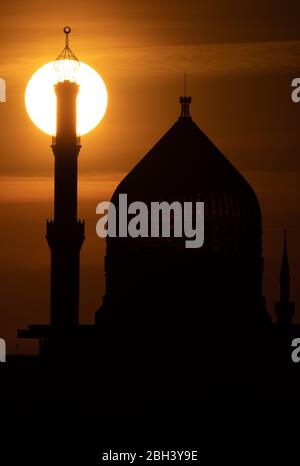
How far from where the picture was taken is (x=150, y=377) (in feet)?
156

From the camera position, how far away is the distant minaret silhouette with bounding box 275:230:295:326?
50.5 metres

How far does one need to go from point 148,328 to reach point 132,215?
11.5ft

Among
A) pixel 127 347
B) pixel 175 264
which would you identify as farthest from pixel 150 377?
pixel 175 264

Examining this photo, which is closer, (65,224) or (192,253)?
(65,224)

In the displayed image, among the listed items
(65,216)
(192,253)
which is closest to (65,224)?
(65,216)

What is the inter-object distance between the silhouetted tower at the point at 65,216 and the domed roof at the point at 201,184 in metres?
6.14

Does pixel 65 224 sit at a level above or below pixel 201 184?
below

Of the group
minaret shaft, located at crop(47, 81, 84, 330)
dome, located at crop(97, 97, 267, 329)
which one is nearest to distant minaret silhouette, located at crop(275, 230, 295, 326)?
dome, located at crop(97, 97, 267, 329)

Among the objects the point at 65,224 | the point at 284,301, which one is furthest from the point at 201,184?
A: the point at 65,224

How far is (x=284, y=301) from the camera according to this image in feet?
166

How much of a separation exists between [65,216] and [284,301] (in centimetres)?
919

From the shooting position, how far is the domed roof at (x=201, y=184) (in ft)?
167

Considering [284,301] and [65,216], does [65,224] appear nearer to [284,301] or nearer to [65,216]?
[65,216]
